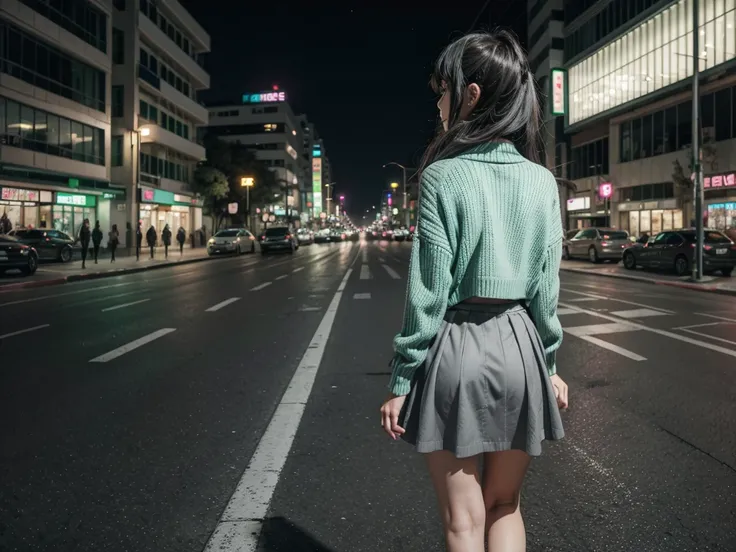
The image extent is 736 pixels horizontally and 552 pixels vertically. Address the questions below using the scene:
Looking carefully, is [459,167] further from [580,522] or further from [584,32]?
[584,32]

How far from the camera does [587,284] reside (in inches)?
733

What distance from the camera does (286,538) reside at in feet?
9.86

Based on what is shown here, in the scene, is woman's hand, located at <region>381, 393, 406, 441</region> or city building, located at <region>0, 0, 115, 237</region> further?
city building, located at <region>0, 0, 115, 237</region>

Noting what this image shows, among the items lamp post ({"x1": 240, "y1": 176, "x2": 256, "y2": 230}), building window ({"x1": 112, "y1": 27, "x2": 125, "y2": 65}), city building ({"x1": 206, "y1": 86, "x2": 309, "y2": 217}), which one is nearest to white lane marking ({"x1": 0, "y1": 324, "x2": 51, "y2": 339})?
building window ({"x1": 112, "y1": 27, "x2": 125, "y2": 65})

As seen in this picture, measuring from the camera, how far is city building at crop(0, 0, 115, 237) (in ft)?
97.5

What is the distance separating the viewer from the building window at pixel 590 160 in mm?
50688

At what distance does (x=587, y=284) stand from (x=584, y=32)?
38012 mm

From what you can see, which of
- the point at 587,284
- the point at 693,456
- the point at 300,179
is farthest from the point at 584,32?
the point at 300,179

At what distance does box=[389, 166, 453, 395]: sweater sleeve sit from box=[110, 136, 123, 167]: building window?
149 feet

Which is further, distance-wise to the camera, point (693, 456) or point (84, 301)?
point (84, 301)

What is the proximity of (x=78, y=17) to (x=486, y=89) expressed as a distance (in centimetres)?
3886

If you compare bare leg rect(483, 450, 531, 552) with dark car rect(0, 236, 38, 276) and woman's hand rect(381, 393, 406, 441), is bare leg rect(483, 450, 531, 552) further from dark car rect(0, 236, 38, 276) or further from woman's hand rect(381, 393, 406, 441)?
dark car rect(0, 236, 38, 276)

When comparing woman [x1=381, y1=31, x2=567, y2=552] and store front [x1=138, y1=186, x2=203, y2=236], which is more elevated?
store front [x1=138, y1=186, x2=203, y2=236]

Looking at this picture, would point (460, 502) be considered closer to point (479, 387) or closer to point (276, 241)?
point (479, 387)
